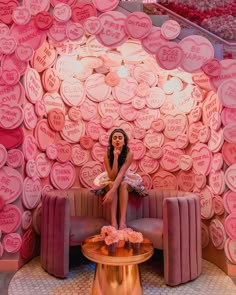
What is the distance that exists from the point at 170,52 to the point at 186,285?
8.01ft

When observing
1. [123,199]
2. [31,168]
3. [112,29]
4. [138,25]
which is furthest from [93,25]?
[123,199]

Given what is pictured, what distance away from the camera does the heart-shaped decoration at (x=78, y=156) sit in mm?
4406

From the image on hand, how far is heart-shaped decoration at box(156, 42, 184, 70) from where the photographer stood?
10.7 feet

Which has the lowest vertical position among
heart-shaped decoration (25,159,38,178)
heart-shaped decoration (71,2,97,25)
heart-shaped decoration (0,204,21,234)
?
heart-shaped decoration (0,204,21,234)

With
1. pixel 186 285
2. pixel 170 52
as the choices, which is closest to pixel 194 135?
pixel 170 52

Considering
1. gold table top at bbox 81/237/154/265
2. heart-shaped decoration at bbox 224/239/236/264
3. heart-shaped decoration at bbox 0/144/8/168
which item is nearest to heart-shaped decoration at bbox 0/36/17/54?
heart-shaped decoration at bbox 0/144/8/168

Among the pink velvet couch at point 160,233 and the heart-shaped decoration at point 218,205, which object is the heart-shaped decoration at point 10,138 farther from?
the heart-shaped decoration at point 218,205

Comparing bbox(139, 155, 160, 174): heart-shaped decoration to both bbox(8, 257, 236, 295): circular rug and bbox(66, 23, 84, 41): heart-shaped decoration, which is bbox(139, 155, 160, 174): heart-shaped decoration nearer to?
bbox(8, 257, 236, 295): circular rug

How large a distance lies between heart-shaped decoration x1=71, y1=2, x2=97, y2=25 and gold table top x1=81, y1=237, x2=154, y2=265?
2.37 meters

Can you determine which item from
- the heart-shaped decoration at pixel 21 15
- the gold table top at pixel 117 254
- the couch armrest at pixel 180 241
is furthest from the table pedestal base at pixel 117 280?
the heart-shaped decoration at pixel 21 15

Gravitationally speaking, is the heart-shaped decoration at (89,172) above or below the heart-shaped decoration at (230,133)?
below

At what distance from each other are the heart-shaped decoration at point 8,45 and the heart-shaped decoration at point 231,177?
272 centimetres

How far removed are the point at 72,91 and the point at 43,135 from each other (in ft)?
2.61

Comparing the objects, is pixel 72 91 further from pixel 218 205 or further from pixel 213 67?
pixel 218 205
